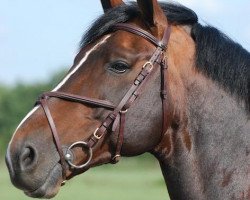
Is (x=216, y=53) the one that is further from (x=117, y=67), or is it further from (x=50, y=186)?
(x=50, y=186)

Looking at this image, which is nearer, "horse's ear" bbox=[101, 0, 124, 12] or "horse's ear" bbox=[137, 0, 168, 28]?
"horse's ear" bbox=[137, 0, 168, 28]

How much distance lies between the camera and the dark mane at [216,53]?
5.07 metres

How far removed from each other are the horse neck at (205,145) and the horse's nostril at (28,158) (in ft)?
3.35

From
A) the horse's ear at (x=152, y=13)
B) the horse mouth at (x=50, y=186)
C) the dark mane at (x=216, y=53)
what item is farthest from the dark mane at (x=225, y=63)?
the horse mouth at (x=50, y=186)

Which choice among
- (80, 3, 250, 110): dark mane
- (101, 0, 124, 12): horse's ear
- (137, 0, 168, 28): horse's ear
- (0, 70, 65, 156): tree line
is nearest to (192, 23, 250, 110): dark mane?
(80, 3, 250, 110): dark mane

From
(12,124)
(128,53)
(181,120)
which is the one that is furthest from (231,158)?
(12,124)

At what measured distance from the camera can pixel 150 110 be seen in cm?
488

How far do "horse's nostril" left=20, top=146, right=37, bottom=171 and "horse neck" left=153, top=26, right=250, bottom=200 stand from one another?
3.35 ft

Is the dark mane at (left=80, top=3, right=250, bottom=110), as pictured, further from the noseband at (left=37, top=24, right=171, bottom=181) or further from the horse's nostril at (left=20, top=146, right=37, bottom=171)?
the horse's nostril at (left=20, top=146, right=37, bottom=171)

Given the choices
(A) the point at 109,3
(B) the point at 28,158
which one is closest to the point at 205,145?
(B) the point at 28,158

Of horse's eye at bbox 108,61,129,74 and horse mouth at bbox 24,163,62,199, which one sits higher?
horse's eye at bbox 108,61,129,74

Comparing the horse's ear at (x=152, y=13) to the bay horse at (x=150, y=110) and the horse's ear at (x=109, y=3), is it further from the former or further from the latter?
the horse's ear at (x=109, y=3)

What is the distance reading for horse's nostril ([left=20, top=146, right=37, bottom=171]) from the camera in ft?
14.9

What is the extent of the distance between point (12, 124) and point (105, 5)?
87.3 m
